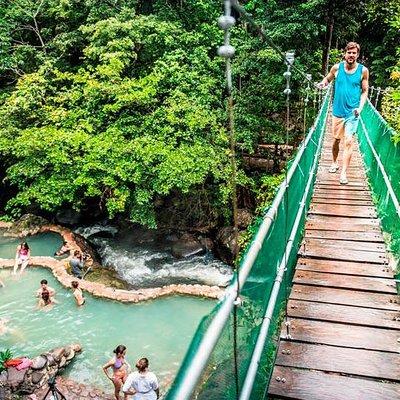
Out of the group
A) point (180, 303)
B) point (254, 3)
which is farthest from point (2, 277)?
point (254, 3)

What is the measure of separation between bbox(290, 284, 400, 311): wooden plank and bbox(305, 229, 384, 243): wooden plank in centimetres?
93

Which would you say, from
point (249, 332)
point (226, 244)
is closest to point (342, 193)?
point (249, 332)

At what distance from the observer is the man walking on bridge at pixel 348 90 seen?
4500 millimetres

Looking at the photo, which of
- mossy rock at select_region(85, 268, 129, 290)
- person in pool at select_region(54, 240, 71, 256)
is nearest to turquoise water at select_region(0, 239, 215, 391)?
mossy rock at select_region(85, 268, 129, 290)

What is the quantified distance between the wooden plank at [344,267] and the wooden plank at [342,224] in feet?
2.35

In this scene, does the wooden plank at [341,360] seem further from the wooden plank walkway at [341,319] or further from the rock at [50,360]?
the rock at [50,360]

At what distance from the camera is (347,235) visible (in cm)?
395

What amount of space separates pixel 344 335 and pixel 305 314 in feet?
0.96

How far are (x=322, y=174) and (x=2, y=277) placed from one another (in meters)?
8.26

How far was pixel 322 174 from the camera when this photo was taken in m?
5.92

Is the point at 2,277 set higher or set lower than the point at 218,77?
lower

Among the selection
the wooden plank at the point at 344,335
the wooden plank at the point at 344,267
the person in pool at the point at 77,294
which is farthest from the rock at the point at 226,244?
the wooden plank at the point at 344,335

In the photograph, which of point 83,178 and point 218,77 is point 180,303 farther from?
point 218,77

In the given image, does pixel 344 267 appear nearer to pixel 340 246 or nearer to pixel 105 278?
pixel 340 246
